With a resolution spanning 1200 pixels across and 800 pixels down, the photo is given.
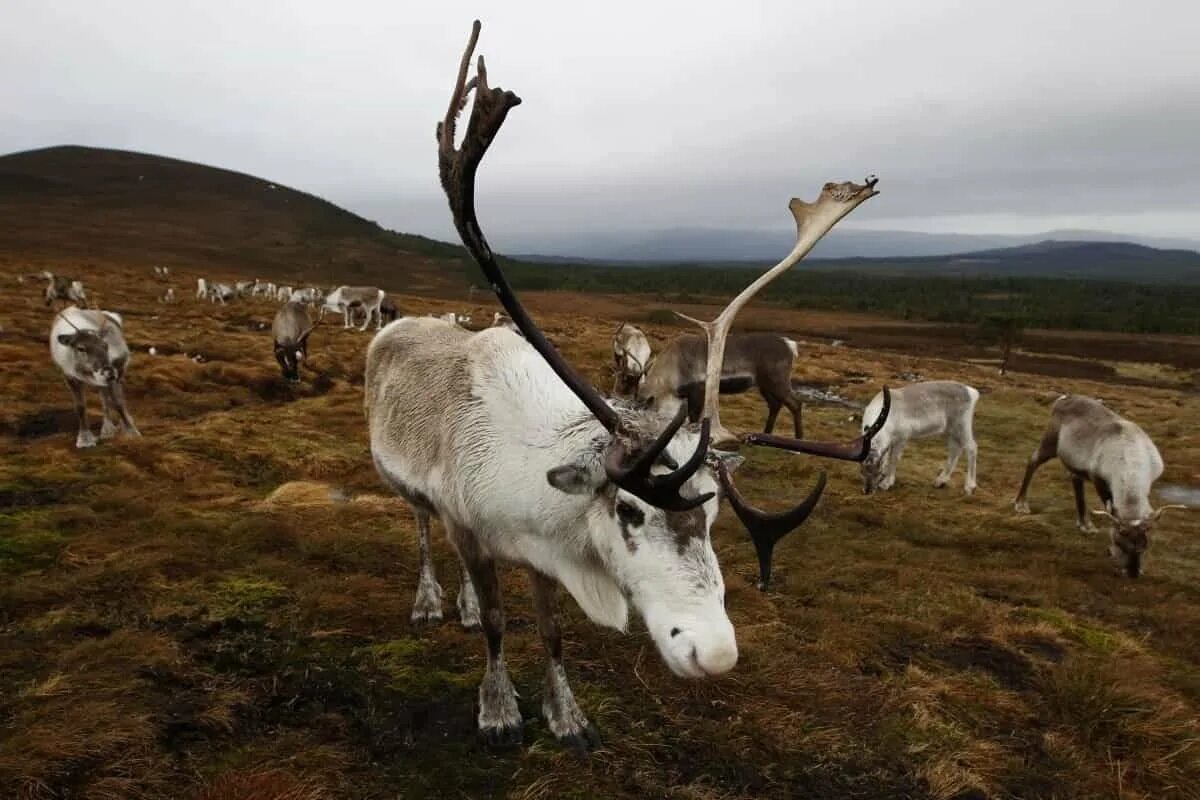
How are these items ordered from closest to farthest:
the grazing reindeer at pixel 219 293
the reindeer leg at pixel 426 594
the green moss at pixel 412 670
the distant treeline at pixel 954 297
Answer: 1. the green moss at pixel 412 670
2. the reindeer leg at pixel 426 594
3. the grazing reindeer at pixel 219 293
4. the distant treeline at pixel 954 297

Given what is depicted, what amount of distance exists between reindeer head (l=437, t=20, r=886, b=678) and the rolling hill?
80772 millimetres

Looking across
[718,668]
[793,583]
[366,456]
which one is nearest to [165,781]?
[718,668]

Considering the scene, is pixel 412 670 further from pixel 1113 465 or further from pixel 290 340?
pixel 290 340

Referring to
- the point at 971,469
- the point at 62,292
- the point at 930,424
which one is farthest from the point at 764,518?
the point at 62,292

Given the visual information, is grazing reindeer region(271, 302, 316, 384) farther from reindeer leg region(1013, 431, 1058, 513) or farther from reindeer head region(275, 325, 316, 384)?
reindeer leg region(1013, 431, 1058, 513)

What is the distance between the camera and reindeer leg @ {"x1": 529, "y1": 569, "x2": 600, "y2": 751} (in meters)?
4.10

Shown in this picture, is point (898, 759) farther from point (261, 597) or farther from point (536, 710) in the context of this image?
point (261, 597)

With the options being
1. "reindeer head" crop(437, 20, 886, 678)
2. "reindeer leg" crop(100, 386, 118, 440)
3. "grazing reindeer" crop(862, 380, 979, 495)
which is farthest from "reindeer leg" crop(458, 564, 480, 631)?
"grazing reindeer" crop(862, 380, 979, 495)

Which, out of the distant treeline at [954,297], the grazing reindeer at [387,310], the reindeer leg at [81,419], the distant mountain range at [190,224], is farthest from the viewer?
the distant mountain range at [190,224]

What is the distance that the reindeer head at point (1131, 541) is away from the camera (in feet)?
28.8

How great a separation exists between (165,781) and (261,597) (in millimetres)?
2230

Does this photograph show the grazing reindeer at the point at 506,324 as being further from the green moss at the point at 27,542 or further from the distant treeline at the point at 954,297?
the distant treeline at the point at 954,297

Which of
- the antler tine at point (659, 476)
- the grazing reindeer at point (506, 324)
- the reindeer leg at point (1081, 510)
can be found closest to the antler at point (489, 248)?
the antler tine at point (659, 476)

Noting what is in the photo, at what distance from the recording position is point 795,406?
15188mm
